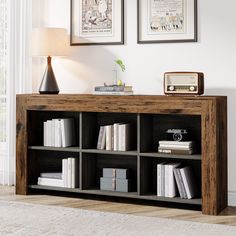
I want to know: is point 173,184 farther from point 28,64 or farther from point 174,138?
point 28,64

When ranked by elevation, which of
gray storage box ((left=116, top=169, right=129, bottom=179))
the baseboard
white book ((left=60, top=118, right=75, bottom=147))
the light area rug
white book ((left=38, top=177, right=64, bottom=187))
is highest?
white book ((left=60, top=118, right=75, bottom=147))

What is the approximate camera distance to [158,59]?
4457 millimetres

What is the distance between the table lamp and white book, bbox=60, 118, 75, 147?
10.7 inches

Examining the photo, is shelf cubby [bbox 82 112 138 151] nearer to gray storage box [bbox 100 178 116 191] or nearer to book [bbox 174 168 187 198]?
gray storage box [bbox 100 178 116 191]

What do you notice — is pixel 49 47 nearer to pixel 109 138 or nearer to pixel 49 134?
pixel 49 134

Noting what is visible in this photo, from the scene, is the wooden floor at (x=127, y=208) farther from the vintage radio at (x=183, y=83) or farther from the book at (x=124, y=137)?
the vintage radio at (x=183, y=83)

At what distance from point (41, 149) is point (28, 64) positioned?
85cm

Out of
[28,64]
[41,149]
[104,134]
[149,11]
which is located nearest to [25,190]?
[41,149]

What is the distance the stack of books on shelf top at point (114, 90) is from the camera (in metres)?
4.27

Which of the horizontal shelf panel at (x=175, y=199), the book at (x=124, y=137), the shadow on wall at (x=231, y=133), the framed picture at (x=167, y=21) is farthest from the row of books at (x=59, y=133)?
the shadow on wall at (x=231, y=133)

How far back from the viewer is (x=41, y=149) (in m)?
4.48

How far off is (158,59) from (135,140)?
0.69 m

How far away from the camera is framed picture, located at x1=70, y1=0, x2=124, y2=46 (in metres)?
4.59

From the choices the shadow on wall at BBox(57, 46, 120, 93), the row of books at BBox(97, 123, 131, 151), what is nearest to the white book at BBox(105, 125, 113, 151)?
the row of books at BBox(97, 123, 131, 151)
